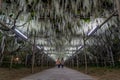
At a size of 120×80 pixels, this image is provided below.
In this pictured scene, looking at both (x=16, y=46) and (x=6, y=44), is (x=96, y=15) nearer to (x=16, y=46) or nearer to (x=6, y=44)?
(x=6, y=44)

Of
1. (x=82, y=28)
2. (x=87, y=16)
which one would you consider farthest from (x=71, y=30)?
(x=87, y=16)

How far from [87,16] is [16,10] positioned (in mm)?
3343

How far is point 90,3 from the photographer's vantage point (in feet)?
27.3

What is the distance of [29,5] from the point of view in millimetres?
8758

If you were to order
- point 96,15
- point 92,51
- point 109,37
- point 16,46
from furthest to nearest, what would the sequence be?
1. point 92,51
2. point 109,37
3. point 16,46
4. point 96,15

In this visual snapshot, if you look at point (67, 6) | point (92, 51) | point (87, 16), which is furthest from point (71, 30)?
point (92, 51)

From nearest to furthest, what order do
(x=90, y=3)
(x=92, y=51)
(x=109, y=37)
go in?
(x=90, y=3), (x=109, y=37), (x=92, y=51)

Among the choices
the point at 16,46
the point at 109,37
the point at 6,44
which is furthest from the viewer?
the point at 109,37

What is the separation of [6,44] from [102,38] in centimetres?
816


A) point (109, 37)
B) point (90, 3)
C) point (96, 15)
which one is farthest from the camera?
point (109, 37)

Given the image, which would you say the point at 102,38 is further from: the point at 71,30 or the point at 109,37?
the point at 71,30

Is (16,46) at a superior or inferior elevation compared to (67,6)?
inferior

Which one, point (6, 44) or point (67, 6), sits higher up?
point (67, 6)

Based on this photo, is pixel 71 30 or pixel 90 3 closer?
pixel 90 3
